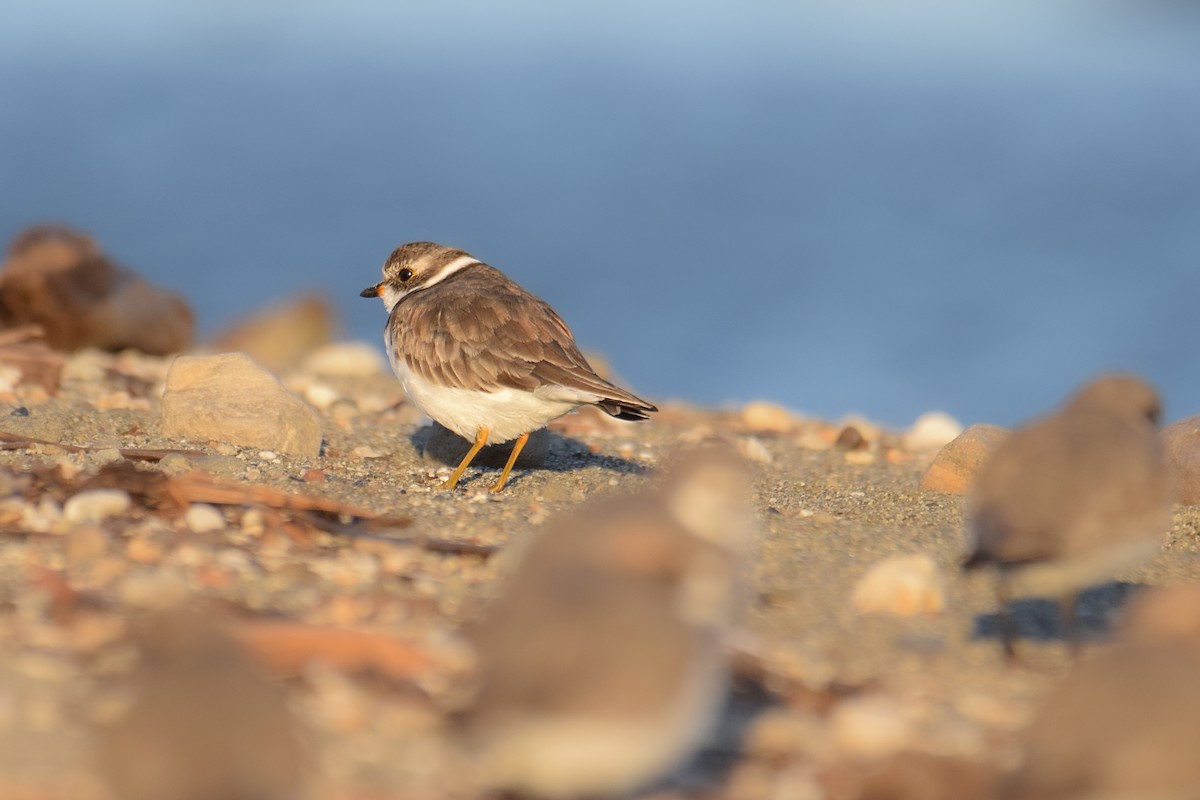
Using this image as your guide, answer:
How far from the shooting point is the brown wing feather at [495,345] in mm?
8086

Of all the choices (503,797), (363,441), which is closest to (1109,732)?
(503,797)

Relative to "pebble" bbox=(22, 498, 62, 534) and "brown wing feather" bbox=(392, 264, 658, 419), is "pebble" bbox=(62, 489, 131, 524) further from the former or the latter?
"brown wing feather" bbox=(392, 264, 658, 419)

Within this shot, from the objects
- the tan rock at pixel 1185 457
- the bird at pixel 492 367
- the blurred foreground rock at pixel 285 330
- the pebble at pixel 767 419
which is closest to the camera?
the bird at pixel 492 367

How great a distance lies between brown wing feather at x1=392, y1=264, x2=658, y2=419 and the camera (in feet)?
26.5

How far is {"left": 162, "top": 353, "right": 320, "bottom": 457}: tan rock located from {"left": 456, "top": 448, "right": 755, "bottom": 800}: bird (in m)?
4.25

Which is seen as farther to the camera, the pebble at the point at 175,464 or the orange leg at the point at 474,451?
the orange leg at the point at 474,451

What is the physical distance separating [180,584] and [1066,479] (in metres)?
2.74

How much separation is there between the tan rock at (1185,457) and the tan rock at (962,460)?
93 centimetres

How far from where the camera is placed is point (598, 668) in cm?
A: 347

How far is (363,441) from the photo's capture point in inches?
357

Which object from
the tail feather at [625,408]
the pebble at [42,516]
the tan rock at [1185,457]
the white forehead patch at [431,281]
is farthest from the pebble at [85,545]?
the tan rock at [1185,457]

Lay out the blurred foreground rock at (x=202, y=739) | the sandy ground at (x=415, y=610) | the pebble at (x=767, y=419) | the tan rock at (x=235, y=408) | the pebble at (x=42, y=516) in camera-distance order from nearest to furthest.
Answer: the blurred foreground rock at (x=202, y=739), the sandy ground at (x=415, y=610), the pebble at (x=42, y=516), the tan rock at (x=235, y=408), the pebble at (x=767, y=419)

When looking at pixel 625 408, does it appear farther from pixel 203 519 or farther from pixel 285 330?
pixel 285 330

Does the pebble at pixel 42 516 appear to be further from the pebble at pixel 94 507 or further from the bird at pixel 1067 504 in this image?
the bird at pixel 1067 504
